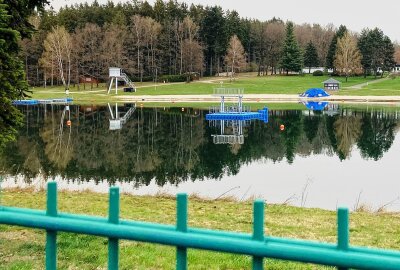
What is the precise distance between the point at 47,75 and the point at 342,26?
57.5 meters

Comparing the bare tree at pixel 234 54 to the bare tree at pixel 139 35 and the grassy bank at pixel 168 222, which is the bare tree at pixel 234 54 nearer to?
the bare tree at pixel 139 35

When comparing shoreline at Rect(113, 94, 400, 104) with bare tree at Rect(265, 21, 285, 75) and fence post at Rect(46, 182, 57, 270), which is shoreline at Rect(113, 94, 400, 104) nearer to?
bare tree at Rect(265, 21, 285, 75)

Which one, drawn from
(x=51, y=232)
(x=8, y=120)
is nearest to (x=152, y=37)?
(x=8, y=120)

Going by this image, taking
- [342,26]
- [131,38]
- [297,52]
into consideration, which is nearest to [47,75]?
[131,38]

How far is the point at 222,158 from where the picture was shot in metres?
23.7

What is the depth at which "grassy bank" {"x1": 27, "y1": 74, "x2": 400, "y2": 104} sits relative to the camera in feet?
248

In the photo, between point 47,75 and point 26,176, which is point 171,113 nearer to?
point 26,176

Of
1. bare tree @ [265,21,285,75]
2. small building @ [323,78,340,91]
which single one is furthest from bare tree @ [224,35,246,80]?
small building @ [323,78,340,91]

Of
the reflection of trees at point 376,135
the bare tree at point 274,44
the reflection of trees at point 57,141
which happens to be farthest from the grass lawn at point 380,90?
the reflection of trees at point 57,141

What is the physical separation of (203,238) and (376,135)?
31.7 meters

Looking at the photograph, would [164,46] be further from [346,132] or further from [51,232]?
[51,232]

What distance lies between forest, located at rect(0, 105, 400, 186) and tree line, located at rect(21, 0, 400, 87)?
44.3m

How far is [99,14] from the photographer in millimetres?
101875

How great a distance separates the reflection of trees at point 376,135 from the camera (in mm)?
26108
